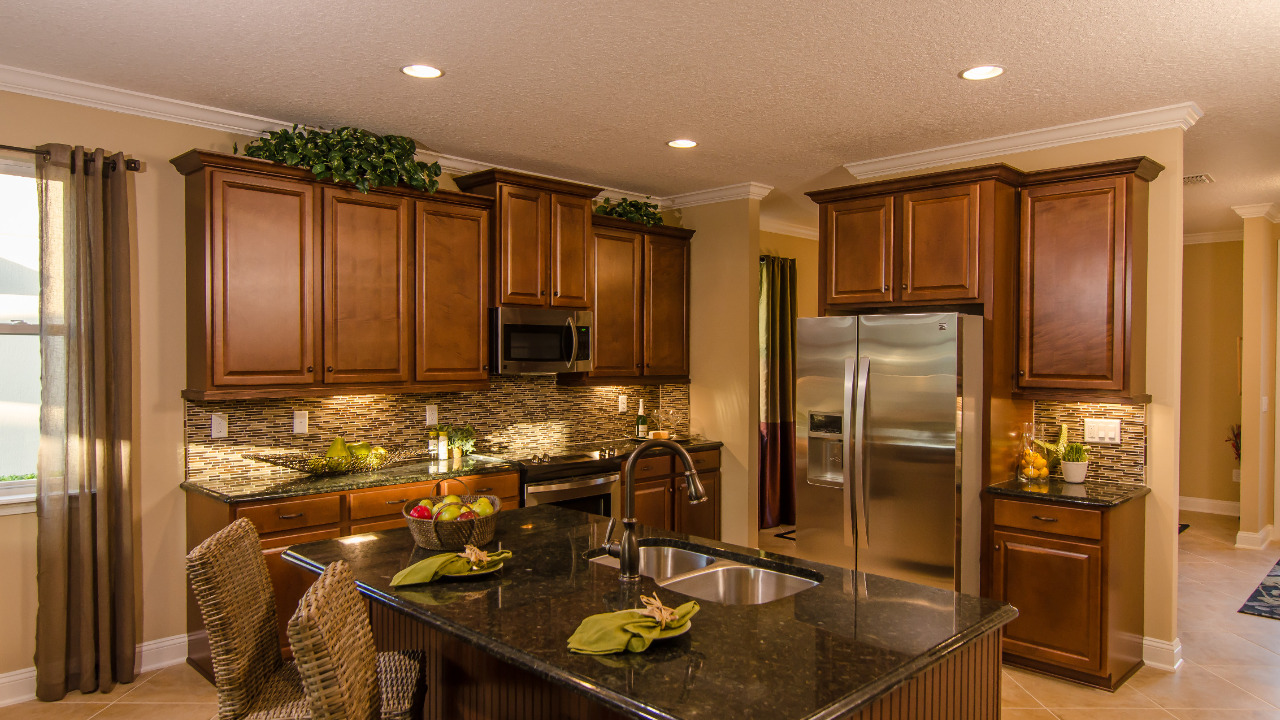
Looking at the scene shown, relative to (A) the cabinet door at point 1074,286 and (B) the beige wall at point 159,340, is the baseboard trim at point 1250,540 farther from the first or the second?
(B) the beige wall at point 159,340

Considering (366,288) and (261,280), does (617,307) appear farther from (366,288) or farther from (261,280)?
(261,280)

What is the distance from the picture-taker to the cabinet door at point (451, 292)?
167 inches

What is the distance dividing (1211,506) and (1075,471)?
4.78 meters

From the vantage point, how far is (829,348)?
4.05 metres

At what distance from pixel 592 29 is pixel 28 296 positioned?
2740 millimetres

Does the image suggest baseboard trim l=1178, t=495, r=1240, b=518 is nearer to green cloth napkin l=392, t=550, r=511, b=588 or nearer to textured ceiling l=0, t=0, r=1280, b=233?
textured ceiling l=0, t=0, r=1280, b=233

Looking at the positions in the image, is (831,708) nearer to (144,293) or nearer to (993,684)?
(993,684)

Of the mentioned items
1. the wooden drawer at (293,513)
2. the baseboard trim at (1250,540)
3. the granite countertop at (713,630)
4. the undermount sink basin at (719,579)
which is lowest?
the baseboard trim at (1250,540)

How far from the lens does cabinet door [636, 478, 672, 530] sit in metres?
5.06

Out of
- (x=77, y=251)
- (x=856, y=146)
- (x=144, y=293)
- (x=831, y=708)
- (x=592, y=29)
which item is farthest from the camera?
(x=856, y=146)

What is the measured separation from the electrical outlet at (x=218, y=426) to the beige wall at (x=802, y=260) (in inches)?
186

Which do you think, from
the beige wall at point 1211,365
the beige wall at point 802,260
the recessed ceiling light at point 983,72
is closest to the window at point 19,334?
the recessed ceiling light at point 983,72

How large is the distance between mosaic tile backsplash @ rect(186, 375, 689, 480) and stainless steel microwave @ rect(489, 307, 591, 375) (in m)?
0.40

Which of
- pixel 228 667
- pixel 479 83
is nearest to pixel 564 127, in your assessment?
pixel 479 83
